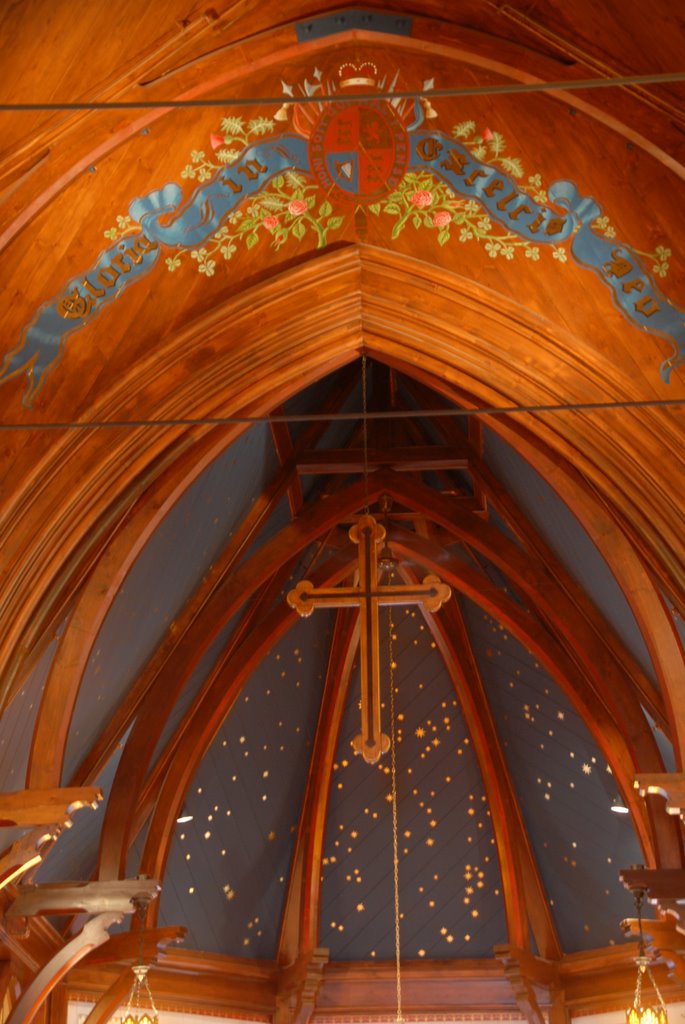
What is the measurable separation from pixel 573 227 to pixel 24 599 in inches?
151

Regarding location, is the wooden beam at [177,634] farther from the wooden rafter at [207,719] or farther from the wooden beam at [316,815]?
the wooden beam at [316,815]

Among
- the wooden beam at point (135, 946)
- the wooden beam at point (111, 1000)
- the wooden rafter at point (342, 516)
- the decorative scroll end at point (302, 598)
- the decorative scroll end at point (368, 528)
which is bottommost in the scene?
the wooden beam at point (111, 1000)

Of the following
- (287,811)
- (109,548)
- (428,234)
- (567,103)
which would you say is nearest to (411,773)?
(287,811)

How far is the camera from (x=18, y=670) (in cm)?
865

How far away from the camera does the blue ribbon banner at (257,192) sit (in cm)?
792

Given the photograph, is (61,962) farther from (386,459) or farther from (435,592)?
(386,459)

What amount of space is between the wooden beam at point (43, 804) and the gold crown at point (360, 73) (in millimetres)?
4415

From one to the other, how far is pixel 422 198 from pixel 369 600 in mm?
2358

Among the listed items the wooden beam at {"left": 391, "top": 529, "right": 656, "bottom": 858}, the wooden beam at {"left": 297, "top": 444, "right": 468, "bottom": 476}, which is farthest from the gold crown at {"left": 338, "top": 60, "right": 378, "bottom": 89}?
the wooden beam at {"left": 391, "top": 529, "right": 656, "bottom": 858}

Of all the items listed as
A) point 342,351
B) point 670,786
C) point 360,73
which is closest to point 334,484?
point 342,351

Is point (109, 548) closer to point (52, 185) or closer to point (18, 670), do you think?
point (18, 670)

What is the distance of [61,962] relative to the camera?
1045cm

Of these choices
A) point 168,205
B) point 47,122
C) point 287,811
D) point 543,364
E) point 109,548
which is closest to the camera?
point 47,122

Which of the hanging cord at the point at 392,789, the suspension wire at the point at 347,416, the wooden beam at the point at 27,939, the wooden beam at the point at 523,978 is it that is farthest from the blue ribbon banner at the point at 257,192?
the wooden beam at the point at 523,978
